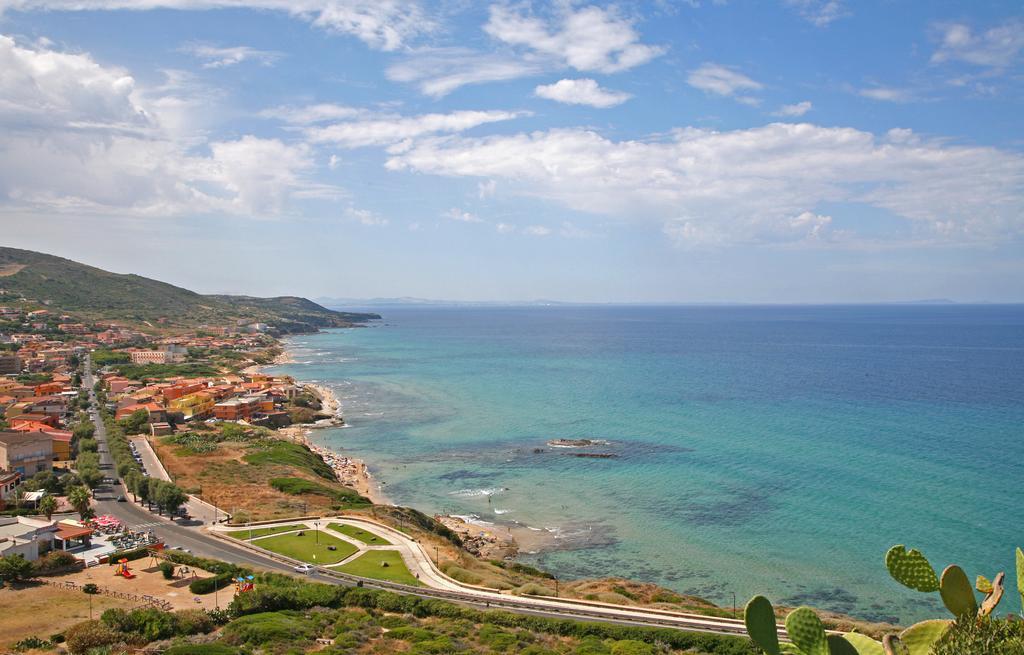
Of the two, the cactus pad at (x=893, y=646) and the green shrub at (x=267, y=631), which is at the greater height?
the cactus pad at (x=893, y=646)

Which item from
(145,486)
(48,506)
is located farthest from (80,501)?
(145,486)

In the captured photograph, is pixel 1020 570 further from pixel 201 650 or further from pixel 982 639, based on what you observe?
pixel 201 650

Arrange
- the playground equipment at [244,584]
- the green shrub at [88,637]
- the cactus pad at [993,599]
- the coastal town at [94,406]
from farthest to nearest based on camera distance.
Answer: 1. the coastal town at [94,406]
2. the playground equipment at [244,584]
3. the green shrub at [88,637]
4. the cactus pad at [993,599]

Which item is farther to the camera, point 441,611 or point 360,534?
point 360,534

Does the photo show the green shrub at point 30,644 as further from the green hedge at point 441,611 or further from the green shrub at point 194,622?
the green hedge at point 441,611

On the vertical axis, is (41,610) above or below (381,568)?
above

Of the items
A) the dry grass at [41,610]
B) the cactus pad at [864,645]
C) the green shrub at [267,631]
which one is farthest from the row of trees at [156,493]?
the cactus pad at [864,645]

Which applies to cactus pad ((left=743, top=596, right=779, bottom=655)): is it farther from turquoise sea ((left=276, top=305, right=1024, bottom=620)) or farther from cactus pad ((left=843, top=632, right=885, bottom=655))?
turquoise sea ((left=276, top=305, right=1024, bottom=620))

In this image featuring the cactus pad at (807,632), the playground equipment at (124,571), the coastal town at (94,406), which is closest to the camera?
the cactus pad at (807,632)
